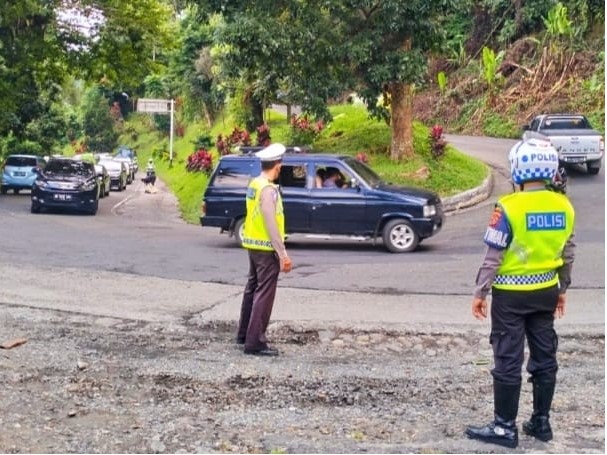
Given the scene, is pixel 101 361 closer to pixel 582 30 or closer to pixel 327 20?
pixel 327 20

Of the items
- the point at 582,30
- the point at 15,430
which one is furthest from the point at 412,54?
the point at 582,30

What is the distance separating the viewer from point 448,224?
18.7 meters

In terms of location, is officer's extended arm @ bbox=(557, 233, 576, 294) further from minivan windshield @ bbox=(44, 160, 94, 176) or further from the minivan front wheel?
minivan windshield @ bbox=(44, 160, 94, 176)

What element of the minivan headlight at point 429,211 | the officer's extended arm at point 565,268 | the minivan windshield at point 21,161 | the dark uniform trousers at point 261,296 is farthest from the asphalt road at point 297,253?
the minivan windshield at point 21,161

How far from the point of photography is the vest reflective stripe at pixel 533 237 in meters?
5.12

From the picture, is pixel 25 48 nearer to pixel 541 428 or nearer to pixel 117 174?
pixel 117 174

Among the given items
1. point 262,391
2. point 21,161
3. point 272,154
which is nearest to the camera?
point 262,391

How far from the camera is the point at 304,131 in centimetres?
2469

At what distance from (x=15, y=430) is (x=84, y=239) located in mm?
11968

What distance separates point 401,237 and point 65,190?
12.2 m

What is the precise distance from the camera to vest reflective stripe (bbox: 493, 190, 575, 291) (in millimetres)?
5121

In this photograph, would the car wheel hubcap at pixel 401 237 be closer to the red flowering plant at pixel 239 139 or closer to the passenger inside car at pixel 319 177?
the passenger inside car at pixel 319 177

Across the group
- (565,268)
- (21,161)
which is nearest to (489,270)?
(565,268)

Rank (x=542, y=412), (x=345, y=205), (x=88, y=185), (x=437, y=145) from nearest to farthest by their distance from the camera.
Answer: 1. (x=542, y=412)
2. (x=345, y=205)
3. (x=437, y=145)
4. (x=88, y=185)
